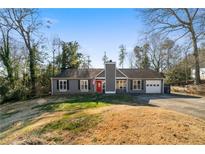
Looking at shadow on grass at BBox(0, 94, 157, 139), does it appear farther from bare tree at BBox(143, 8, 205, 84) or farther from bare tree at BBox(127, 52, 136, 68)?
bare tree at BBox(127, 52, 136, 68)

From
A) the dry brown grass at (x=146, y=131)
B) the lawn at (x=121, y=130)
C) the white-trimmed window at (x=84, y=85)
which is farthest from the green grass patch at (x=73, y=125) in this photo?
the white-trimmed window at (x=84, y=85)

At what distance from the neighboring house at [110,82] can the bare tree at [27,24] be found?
7.86ft

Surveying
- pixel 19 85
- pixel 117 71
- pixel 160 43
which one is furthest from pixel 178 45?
pixel 19 85

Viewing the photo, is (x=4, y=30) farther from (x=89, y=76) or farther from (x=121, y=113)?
(x=121, y=113)

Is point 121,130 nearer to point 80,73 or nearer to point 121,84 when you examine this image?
point 121,84

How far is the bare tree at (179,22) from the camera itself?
16750 mm

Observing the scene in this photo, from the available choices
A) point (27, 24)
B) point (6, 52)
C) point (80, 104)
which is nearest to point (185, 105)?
point (80, 104)

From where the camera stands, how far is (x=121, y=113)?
30.1 feet

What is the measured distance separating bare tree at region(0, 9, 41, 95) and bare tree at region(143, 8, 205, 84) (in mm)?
8484

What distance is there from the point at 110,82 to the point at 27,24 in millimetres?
8001

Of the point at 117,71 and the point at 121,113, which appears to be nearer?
the point at 121,113

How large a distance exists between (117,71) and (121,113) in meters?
12.1

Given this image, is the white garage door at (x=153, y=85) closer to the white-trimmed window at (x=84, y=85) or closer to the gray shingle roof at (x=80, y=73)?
the gray shingle roof at (x=80, y=73)

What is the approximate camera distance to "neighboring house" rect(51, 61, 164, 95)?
68.2ft
